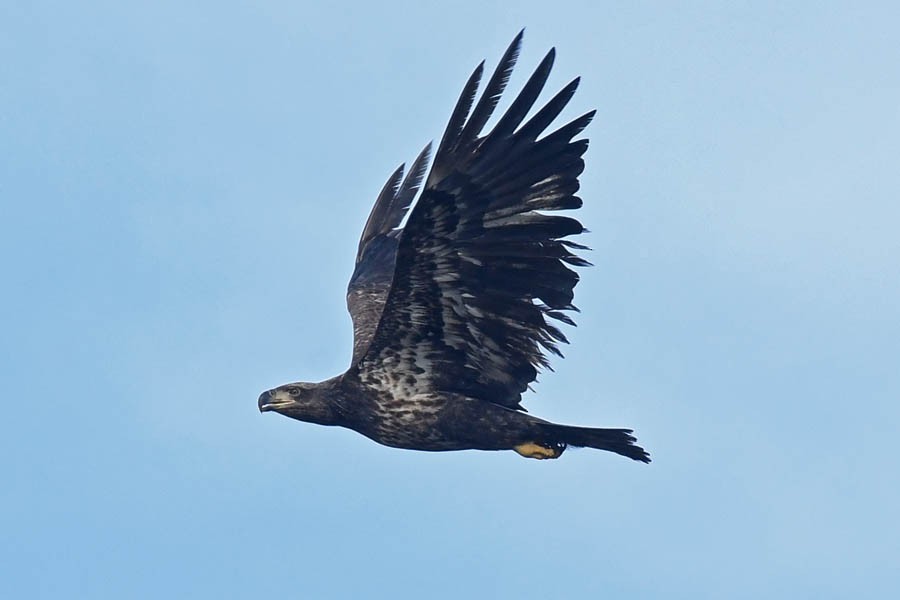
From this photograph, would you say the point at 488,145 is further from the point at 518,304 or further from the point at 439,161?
the point at 518,304

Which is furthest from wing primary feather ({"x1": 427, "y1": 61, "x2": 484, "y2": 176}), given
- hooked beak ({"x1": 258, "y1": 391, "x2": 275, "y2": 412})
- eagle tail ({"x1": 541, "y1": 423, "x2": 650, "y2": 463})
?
hooked beak ({"x1": 258, "y1": 391, "x2": 275, "y2": 412})

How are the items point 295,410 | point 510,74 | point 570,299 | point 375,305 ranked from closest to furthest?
point 510,74 < point 570,299 < point 295,410 < point 375,305

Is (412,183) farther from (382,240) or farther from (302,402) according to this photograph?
(302,402)

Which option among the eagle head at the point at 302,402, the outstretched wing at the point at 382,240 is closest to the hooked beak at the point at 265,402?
the eagle head at the point at 302,402

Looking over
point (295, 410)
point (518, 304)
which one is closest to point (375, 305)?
point (295, 410)

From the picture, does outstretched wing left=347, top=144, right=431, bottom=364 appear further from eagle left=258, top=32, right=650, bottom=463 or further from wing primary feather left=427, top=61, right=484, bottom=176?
wing primary feather left=427, top=61, right=484, bottom=176

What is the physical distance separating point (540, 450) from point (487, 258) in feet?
6.12

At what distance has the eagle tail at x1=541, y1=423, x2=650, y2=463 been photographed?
14.1 metres

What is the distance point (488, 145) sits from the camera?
13023mm

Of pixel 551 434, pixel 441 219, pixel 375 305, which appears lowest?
pixel 551 434

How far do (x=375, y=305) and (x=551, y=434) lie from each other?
3.56 metres

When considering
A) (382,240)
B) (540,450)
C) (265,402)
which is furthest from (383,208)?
(540,450)

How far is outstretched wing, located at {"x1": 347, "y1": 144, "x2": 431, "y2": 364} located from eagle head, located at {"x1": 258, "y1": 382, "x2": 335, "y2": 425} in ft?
6.90

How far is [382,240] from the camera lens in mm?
18031
